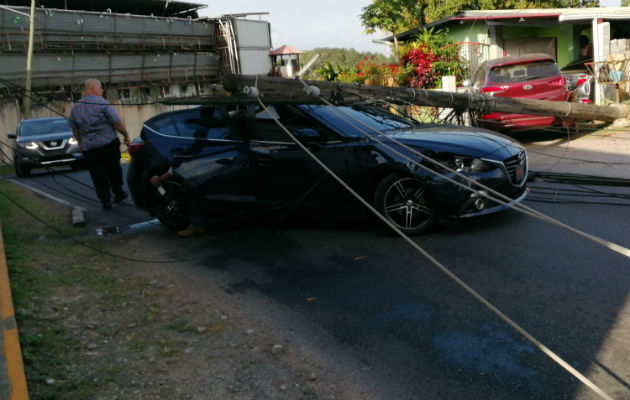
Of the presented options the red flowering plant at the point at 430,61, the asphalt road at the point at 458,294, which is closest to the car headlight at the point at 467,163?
the asphalt road at the point at 458,294

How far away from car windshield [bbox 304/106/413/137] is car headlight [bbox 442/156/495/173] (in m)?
0.91

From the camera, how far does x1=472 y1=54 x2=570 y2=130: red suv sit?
13656 mm

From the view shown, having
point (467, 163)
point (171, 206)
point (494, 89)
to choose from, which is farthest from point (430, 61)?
point (467, 163)

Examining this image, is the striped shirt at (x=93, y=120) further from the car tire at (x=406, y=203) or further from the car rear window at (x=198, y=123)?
the car tire at (x=406, y=203)

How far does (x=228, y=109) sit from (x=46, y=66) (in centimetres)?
2351

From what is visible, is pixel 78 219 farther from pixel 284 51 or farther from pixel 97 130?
pixel 284 51

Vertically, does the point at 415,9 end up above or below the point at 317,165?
above

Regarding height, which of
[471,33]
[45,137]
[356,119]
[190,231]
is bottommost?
[190,231]

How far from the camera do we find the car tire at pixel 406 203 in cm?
659

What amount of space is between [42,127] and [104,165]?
358 inches

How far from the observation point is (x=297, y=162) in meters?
7.02

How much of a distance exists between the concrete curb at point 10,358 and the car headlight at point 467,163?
14.1ft

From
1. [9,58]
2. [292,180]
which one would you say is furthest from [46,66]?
[292,180]

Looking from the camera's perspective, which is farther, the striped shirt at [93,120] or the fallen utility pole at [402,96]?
the striped shirt at [93,120]
